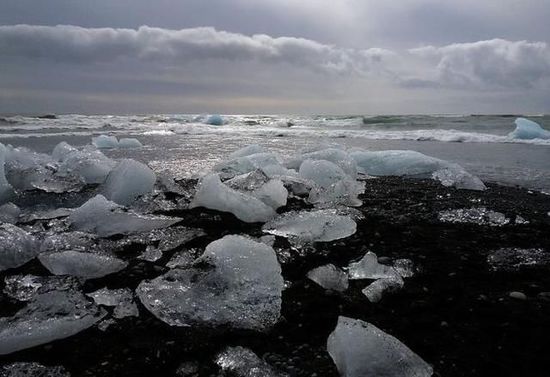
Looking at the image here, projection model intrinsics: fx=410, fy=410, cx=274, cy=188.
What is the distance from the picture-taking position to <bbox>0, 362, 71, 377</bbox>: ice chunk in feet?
4.03

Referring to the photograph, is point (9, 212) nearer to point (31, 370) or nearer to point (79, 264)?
point (79, 264)

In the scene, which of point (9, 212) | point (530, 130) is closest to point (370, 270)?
point (9, 212)

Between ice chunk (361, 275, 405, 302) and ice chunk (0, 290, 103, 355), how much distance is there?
1.07 m

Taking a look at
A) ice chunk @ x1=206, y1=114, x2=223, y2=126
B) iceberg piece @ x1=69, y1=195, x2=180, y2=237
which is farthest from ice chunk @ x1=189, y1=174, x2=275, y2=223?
ice chunk @ x1=206, y1=114, x2=223, y2=126

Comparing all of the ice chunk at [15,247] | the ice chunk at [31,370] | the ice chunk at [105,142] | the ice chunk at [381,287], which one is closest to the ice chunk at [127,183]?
the ice chunk at [15,247]

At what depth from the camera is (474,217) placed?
2881 mm

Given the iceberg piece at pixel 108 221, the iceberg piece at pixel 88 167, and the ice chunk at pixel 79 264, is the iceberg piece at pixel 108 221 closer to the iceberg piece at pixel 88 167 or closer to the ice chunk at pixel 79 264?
the ice chunk at pixel 79 264

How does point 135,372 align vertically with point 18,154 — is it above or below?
below

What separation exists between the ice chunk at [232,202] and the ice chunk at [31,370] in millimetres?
1619

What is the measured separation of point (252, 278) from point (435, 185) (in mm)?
3230

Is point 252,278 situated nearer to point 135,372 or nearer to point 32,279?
point 135,372

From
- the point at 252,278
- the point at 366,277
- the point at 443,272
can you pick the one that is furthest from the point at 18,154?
the point at 443,272

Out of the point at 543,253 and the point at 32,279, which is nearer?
the point at 32,279

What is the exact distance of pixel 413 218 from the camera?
293 centimetres
